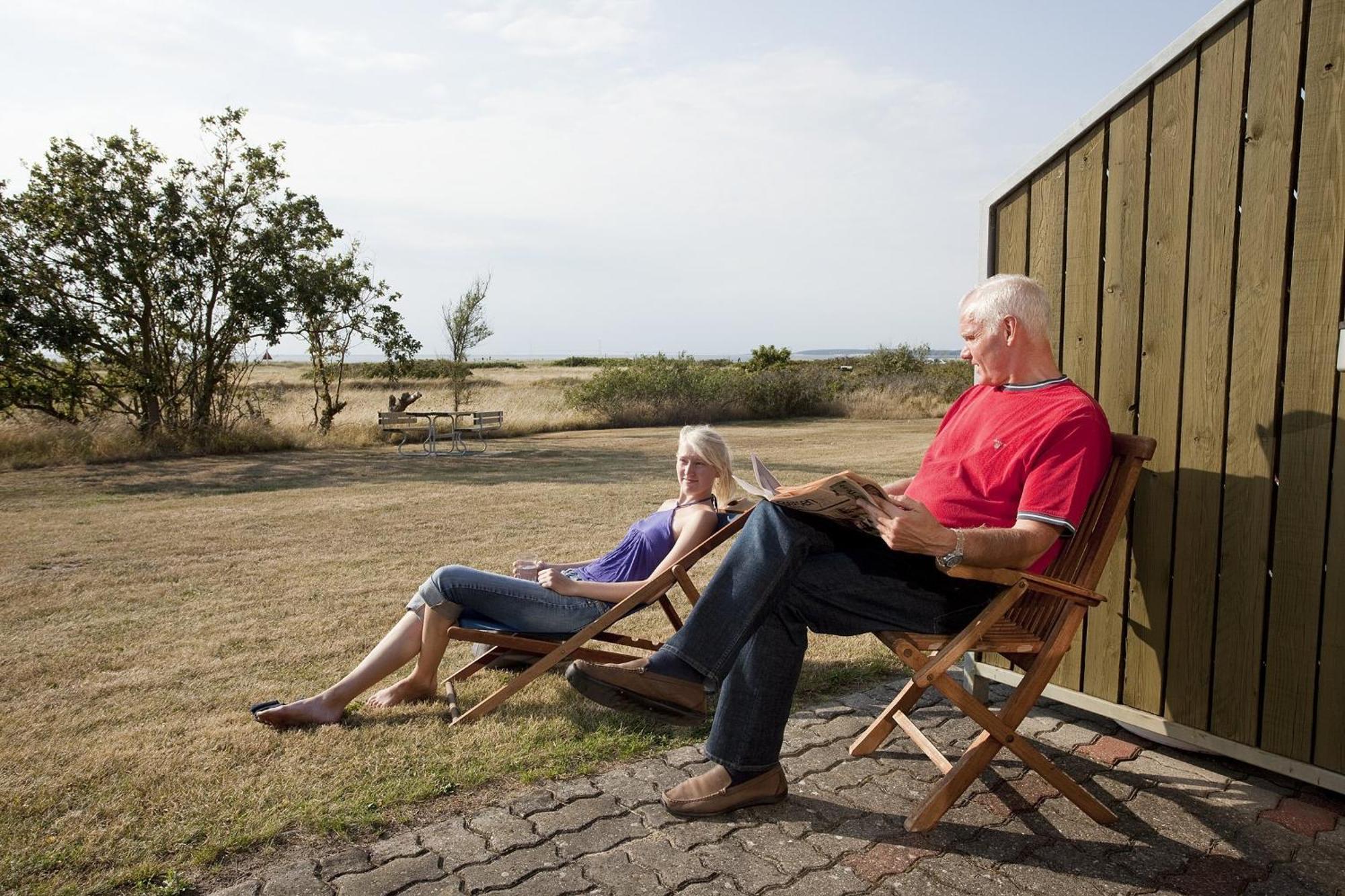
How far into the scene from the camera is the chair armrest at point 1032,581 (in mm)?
2498

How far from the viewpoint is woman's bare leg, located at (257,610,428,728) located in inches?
139

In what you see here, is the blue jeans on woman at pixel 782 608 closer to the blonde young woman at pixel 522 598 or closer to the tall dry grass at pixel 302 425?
the blonde young woman at pixel 522 598

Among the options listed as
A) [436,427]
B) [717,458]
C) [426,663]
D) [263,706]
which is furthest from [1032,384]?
[436,427]

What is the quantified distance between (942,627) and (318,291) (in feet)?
52.2

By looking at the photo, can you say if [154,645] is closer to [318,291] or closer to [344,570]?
[344,570]

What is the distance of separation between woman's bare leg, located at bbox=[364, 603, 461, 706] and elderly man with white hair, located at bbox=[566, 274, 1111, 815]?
0.97m

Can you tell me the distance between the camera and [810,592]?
110 inches

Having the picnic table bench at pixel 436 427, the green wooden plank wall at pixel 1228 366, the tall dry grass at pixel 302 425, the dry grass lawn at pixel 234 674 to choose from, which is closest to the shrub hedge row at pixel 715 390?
the tall dry grass at pixel 302 425

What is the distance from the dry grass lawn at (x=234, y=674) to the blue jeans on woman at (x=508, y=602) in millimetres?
365

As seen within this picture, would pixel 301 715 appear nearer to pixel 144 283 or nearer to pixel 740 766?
pixel 740 766

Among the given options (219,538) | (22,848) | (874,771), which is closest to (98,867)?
(22,848)

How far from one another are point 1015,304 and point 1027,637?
1019mm

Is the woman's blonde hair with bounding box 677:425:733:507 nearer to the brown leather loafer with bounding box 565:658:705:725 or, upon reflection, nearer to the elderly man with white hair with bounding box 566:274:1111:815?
the elderly man with white hair with bounding box 566:274:1111:815

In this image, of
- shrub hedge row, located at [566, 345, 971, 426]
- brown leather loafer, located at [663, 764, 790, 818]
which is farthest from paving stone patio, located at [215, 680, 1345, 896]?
shrub hedge row, located at [566, 345, 971, 426]
